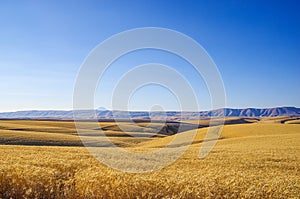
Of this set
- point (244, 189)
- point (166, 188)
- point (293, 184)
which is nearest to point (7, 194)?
point (166, 188)

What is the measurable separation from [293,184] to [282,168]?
7.20 m

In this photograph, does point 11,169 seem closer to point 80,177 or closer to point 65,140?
point 80,177

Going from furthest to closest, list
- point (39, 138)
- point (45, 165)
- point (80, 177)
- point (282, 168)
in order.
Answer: point (39, 138), point (282, 168), point (45, 165), point (80, 177)

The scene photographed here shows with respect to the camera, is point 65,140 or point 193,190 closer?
point 193,190

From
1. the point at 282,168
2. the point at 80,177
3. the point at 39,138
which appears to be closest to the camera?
the point at 80,177

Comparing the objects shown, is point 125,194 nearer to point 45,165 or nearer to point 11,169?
point 11,169

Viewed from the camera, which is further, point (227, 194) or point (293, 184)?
point (293, 184)

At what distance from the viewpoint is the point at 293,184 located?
36.4ft

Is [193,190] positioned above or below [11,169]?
below

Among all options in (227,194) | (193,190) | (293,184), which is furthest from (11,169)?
(293,184)

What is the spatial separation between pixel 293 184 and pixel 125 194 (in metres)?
6.64

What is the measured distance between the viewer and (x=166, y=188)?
936 cm

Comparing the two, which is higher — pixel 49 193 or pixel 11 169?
pixel 11 169

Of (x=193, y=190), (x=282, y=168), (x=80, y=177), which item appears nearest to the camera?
(x=193, y=190)
